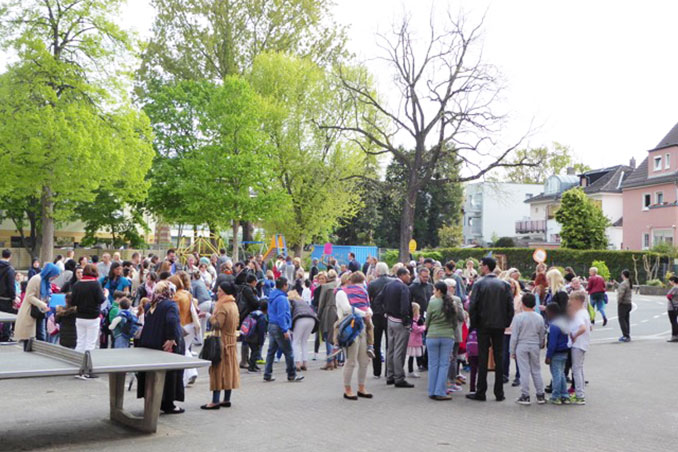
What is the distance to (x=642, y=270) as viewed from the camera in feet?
152

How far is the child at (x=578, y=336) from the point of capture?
1070cm

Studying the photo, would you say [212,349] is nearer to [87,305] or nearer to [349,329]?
[349,329]

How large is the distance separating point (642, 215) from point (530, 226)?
20.6m

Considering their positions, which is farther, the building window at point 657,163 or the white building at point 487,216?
the white building at point 487,216

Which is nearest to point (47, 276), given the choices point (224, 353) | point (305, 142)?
point (224, 353)

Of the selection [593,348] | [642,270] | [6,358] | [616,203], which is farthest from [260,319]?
[616,203]

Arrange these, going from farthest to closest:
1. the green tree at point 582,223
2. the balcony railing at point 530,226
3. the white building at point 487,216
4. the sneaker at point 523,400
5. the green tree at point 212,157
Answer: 1. the white building at point 487,216
2. the balcony railing at point 530,226
3. the green tree at point 582,223
4. the green tree at point 212,157
5. the sneaker at point 523,400

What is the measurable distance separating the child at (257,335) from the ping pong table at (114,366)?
12.6ft

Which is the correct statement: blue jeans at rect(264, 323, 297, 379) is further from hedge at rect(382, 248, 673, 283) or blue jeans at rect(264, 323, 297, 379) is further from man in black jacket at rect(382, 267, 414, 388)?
hedge at rect(382, 248, 673, 283)

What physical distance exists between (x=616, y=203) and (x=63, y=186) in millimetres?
52011

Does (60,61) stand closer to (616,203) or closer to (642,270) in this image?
(642,270)

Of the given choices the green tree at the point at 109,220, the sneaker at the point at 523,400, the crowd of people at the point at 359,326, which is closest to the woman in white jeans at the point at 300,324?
the crowd of people at the point at 359,326

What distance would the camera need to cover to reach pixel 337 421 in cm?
923

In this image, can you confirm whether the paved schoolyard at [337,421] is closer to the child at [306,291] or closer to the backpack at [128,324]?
the backpack at [128,324]
